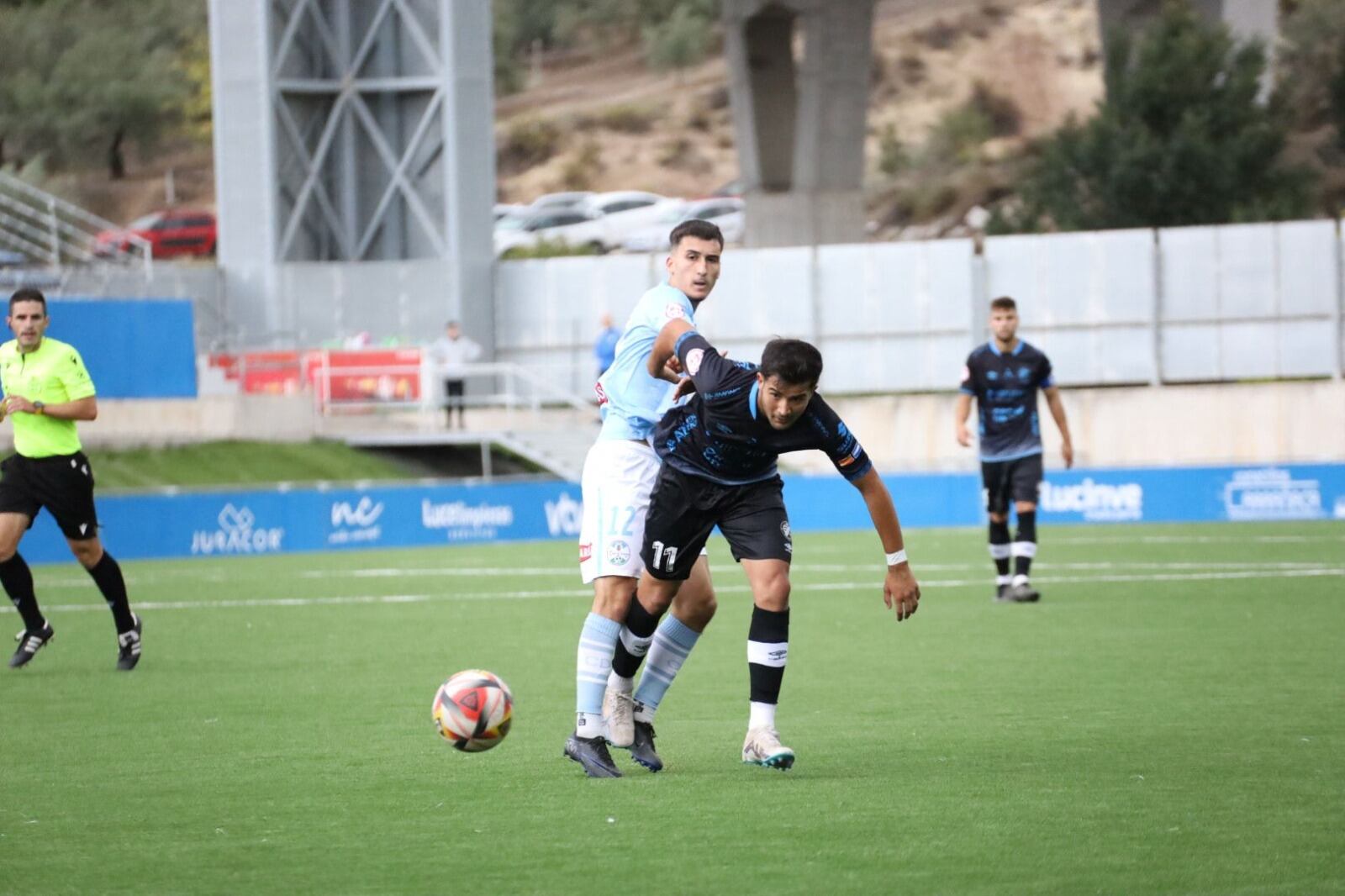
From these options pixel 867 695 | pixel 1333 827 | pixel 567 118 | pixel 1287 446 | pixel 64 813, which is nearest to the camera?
pixel 1333 827

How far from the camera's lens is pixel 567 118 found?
87.3 m

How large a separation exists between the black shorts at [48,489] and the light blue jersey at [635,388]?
4.79m

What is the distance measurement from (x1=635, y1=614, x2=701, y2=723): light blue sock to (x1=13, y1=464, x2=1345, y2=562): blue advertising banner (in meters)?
17.0

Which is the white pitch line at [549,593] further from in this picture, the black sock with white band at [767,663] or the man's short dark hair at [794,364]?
the man's short dark hair at [794,364]

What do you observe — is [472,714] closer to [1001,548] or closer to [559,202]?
[1001,548]

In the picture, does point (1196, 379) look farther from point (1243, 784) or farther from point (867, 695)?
point (1243, 784)

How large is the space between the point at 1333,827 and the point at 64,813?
176 inches

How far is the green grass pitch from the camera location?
6215 millimetres

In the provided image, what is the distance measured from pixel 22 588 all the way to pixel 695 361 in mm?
6291

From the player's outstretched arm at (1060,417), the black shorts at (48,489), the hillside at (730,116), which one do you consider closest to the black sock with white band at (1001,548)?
the player's outstretched arm at (1060,417)

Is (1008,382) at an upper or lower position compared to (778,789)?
upper

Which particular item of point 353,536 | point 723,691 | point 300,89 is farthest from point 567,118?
point 723,691

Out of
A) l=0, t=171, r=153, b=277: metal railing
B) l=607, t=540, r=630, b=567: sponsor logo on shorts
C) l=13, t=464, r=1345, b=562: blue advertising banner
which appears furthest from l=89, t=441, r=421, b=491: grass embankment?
l=607, t=540, r=630, b=567: sponsor logo on shorts

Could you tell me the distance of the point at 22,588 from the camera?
12398mm
